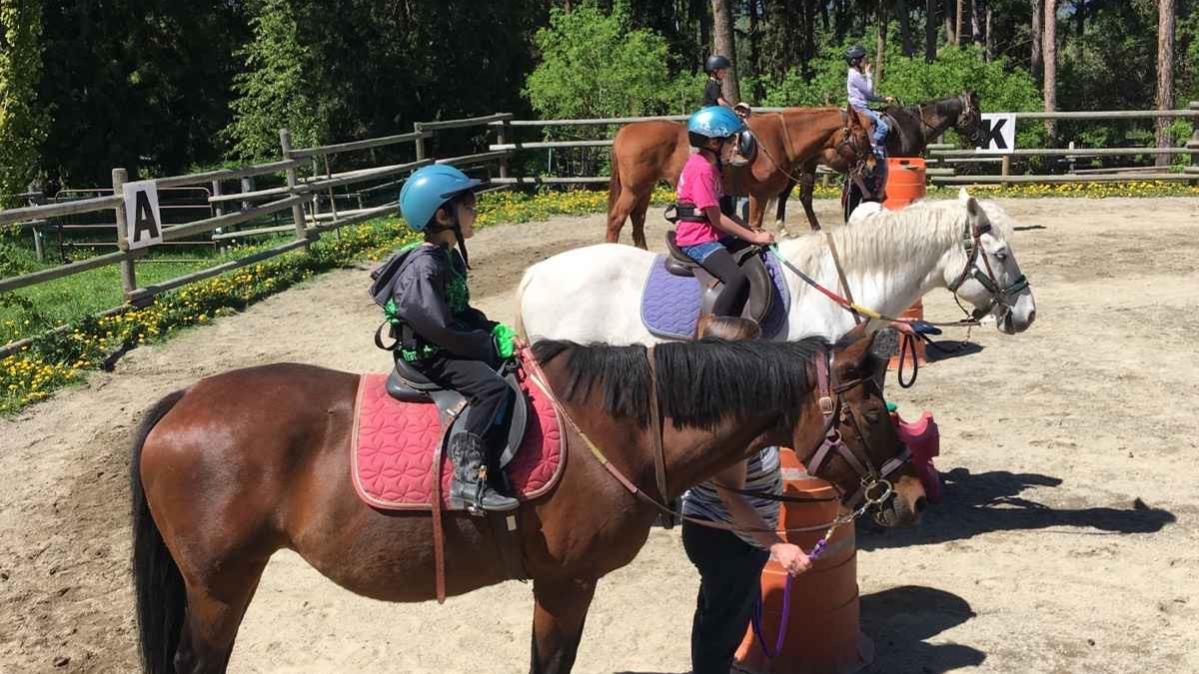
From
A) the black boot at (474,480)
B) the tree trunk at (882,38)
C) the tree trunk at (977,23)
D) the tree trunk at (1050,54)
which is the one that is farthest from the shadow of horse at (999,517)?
the tree trunk at (977,23)

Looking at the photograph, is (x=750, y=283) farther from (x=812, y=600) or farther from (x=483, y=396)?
(x=483, y=396)

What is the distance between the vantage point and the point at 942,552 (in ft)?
20.8

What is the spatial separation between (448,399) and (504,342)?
31 cm

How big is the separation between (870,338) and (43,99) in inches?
1094

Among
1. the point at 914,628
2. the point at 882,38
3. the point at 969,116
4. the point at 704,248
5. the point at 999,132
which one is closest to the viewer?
the point at 914,628

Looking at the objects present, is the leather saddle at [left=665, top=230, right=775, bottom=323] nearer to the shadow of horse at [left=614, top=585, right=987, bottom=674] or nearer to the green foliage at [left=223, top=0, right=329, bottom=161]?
the shadow of horse at [left=614, top=585, right=987, bottom=674]

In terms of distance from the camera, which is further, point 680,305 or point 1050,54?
point 1050,54

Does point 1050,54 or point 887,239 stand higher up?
point 1050,54

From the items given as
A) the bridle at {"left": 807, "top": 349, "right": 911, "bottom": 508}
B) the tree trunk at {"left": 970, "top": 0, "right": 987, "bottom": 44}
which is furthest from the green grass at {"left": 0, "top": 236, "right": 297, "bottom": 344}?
the tree trunk at {"left": 970, "top": 0, "right": 987, "bottom": 44}

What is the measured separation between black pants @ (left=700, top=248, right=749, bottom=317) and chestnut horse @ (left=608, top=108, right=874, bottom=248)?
6.64 m

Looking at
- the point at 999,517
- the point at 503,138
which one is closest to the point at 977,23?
the point at 503,138

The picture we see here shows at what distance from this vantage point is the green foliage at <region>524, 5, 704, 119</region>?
2392 centimetres

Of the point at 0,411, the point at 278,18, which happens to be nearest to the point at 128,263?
the point at 0,411

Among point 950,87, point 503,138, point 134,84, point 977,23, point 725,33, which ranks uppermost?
point 977,23
